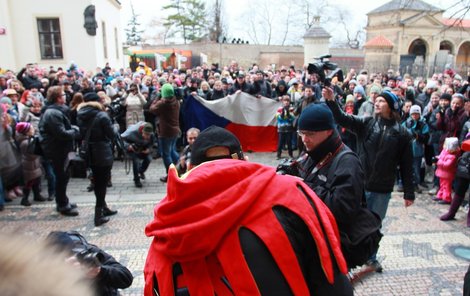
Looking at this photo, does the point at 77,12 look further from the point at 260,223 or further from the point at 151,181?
the point at 260,223

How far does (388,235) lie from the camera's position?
5703 millimetres

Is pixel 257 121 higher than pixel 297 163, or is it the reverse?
pixel 297 163

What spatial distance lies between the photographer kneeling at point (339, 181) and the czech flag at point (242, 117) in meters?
7.87

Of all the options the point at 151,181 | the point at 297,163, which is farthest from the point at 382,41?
the point at 297,163

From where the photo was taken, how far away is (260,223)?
1.40 meters

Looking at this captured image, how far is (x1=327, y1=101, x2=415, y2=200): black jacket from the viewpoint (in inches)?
171

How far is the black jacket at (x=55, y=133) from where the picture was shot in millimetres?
5922

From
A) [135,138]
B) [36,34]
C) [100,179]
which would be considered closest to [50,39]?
[36,34]

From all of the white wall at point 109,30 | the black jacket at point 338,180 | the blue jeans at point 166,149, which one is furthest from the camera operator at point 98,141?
the white wall at point 109,30

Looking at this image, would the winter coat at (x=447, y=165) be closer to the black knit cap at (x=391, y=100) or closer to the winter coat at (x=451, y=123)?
the winter coat at (x=451, y=123)

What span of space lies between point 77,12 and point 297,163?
19543mm

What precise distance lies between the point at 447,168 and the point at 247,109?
5428mm

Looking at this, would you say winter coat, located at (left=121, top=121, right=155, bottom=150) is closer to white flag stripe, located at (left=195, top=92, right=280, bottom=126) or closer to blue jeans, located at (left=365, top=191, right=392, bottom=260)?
white flag stripe, located at (left=195, top=92, right=280, bottom=126)

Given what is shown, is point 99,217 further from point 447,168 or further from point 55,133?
point 447,168
